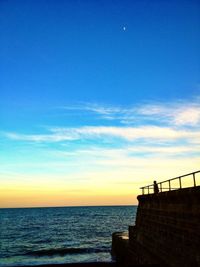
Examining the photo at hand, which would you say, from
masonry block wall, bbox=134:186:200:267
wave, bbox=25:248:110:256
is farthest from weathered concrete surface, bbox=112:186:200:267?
wave, bbox=25:248:110:256

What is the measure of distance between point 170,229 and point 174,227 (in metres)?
0.65

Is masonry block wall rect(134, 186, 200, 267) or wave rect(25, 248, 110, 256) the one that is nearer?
masonry block wall rect(134, 186, 200, 267)

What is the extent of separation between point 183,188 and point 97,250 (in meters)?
26.6

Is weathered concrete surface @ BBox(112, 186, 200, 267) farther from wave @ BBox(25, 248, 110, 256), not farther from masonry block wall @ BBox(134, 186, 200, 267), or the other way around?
wave @ BBox(25, 248, 110, 256)

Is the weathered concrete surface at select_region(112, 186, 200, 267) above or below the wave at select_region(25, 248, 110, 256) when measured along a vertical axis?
above

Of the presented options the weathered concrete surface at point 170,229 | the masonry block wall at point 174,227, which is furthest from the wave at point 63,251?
the masonry block wall at point 174,227

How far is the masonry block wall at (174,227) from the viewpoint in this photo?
1306 cm

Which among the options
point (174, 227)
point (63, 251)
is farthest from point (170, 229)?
point (63, 251)

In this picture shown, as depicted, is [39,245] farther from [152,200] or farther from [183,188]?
[183,188]

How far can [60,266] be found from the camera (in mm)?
16609

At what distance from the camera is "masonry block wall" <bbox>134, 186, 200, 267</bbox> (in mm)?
13063

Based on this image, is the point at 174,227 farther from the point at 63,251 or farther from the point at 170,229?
the point at 63,251

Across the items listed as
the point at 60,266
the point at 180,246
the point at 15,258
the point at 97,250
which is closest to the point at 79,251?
the point at 97,250

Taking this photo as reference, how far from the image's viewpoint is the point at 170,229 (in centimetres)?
1595
